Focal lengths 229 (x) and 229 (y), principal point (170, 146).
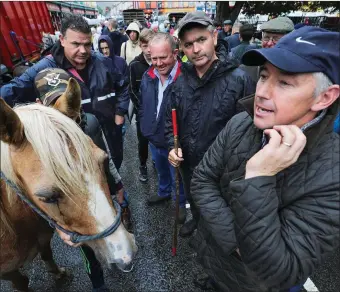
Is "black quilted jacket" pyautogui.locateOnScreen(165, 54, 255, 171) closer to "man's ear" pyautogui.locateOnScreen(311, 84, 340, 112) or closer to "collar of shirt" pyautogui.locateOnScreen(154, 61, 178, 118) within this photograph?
"collar of shirt" pyautogui.locateOnScreen(154, 61, 178, 118)

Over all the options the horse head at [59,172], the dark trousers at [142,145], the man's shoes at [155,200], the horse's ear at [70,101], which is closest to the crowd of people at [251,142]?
the horse's ear at [70,101]

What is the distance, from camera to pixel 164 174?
11.5 feet

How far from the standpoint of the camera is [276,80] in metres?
1.02

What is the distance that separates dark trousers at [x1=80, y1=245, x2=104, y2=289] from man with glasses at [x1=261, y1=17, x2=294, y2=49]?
3.57m

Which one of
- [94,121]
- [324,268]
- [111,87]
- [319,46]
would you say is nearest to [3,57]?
[111,87]

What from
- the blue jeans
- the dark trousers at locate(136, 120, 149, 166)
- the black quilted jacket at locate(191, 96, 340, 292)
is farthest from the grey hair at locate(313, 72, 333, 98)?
the dark trousers at locate(136, 120, 149, 166)

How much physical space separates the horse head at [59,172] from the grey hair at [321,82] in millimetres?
1165

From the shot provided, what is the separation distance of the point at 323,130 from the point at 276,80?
30cm

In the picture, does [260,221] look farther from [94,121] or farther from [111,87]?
[111,87]

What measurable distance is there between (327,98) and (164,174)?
273 cm

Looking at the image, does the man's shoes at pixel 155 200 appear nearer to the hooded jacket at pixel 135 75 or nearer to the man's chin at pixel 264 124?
the hooded jacket at pixel 135 75

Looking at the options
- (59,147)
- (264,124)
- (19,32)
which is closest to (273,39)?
(264,124)

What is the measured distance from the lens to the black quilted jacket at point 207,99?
210 cm

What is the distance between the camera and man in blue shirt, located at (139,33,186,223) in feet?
8.63
